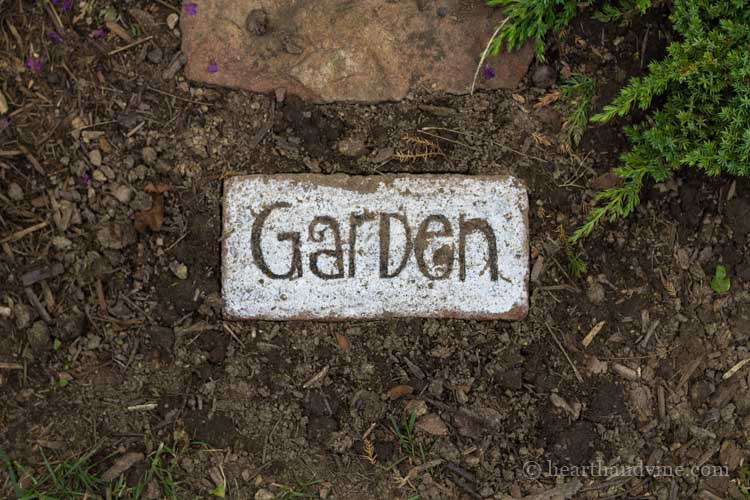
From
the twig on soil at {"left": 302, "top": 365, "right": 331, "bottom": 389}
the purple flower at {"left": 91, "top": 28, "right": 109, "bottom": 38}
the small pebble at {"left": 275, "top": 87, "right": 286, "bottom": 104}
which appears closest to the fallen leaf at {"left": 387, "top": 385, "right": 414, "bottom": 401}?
the twig on soil at {"left": 302, "top": 365, "right": 331, "bottom": 389}

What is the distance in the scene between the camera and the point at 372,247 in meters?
2.46

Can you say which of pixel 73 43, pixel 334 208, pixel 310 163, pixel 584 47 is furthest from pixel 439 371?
pixel 73 43

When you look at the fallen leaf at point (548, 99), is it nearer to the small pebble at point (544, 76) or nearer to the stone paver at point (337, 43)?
the small pebble at point (544, 76)

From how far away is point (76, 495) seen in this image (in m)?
2.43

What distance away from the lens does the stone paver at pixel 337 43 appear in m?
2.47

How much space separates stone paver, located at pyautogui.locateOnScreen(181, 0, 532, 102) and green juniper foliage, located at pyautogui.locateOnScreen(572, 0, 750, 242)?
671 millimetres

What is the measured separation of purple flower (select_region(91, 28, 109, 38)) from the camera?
2508 millimetres

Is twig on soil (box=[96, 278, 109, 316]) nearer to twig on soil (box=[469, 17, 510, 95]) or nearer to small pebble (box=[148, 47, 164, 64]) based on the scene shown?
small pebble (box=[148, 47, 164, 64])

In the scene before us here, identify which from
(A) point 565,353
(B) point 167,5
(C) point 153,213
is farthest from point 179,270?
(A) point 565,353

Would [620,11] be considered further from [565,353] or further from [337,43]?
[565,353]

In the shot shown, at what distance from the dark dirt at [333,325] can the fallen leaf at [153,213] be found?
40 mm

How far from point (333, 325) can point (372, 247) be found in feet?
1.18

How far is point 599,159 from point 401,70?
2.94ft

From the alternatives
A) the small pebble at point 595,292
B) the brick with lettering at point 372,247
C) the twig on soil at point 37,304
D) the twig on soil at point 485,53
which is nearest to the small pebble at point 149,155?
the brick with lettering at point 372,247
